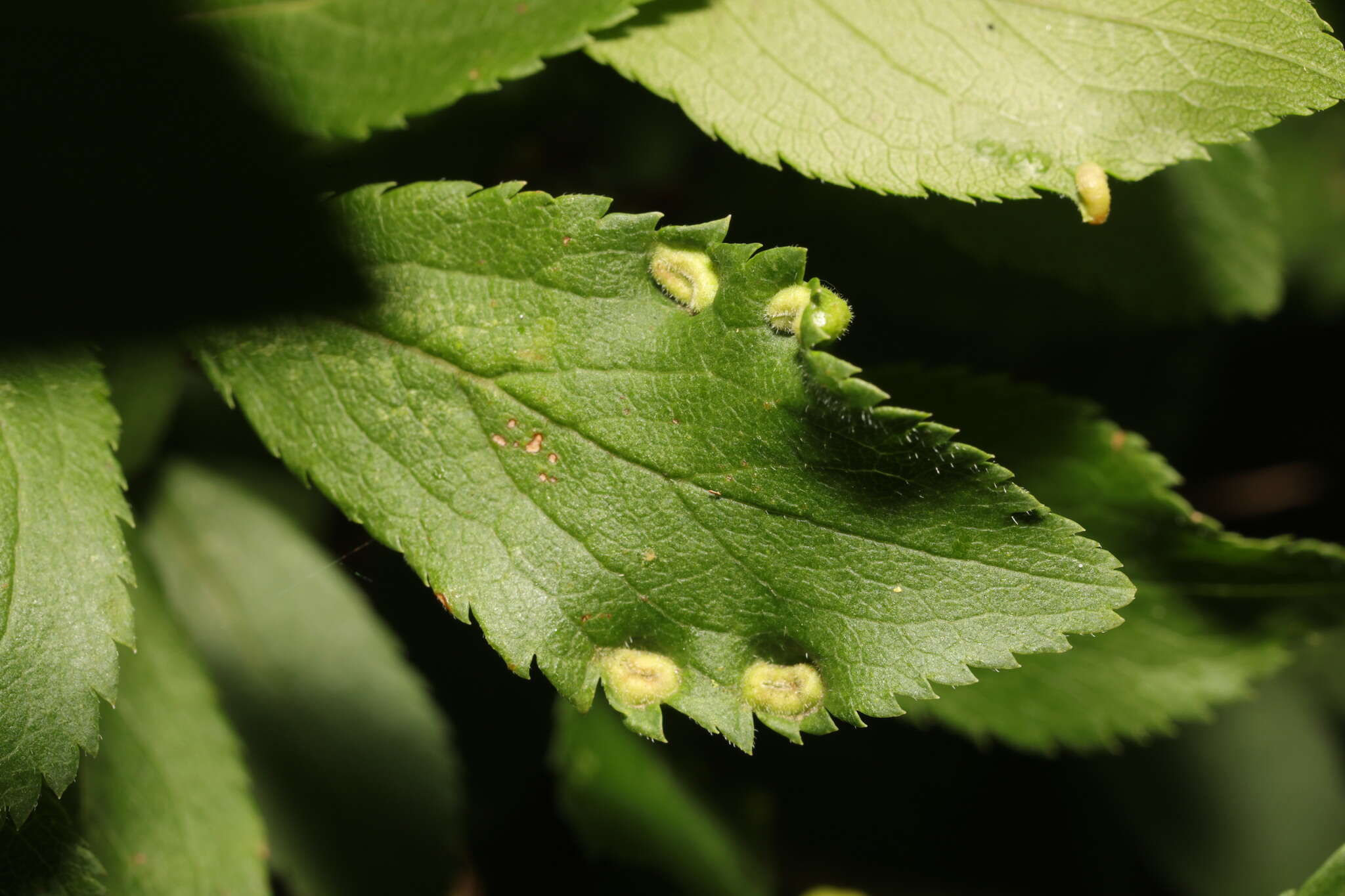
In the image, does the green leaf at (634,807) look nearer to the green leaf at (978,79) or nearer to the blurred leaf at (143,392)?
the blurred leaf at (143,392)

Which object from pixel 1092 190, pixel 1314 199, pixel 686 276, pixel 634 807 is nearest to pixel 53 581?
pixel 686 276

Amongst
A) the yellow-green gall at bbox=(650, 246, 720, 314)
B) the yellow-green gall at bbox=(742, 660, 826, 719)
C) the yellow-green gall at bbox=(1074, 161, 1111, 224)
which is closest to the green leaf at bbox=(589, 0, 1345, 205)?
the yellow-green gall at bbox=(1074, 161, 1111, 224)

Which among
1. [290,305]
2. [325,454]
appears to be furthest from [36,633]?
[290,305]

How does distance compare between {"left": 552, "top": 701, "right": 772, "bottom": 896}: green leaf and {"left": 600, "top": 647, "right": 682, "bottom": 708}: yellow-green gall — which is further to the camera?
{"left": 552, "top": 701, "right": 772, "bottom": 896}: green leaf

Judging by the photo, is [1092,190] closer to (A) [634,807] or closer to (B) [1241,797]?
(A) [634,807]

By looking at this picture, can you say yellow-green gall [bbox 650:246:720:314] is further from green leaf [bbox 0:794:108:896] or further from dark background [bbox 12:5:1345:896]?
green leaf [bbox 0:794:108:896]

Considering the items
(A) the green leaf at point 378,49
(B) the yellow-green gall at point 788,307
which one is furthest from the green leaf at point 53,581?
(B) the yellow-green gall at point 788,307

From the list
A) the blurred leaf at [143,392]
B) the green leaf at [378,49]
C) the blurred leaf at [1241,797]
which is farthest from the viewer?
the blurred leaf at [1241,797]
